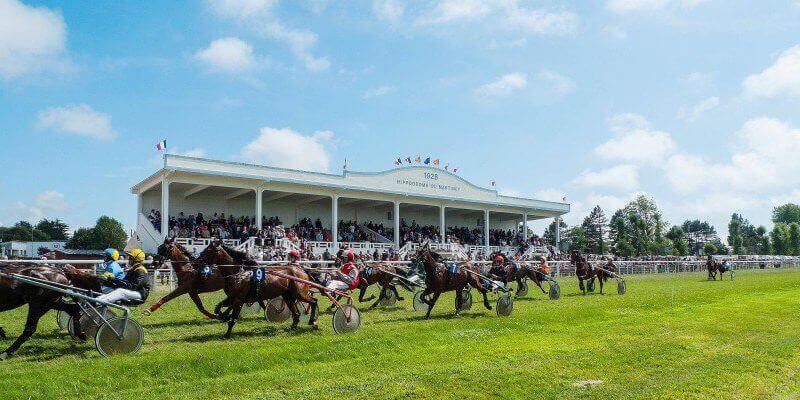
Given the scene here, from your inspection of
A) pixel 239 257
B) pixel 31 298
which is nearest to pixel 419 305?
pixel 239 257

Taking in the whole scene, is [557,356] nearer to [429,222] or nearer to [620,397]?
[620,397]

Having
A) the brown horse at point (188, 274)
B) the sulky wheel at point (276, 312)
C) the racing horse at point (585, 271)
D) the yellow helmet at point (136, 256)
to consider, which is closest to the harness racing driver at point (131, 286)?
the yellow helmet at point (136, 256)

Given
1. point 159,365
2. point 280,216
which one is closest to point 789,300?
point 159,365

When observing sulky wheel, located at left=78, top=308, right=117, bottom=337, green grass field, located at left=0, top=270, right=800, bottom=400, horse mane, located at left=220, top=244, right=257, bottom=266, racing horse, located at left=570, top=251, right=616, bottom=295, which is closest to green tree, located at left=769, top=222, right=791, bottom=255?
racing horse, located at left=570, top=251, right=616, bottom=295

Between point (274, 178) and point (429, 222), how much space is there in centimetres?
1805

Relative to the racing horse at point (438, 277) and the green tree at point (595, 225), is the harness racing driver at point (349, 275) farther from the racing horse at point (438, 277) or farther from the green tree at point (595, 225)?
the green tree at point (595, 225)

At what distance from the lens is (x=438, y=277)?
15203 mm

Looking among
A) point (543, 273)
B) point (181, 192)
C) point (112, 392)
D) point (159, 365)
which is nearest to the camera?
point (112, 392)

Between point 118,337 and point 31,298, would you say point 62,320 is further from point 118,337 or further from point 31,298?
point 118,337

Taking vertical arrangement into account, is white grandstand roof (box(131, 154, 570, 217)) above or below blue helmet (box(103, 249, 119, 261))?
above

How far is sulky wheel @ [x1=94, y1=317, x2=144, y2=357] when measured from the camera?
937cm

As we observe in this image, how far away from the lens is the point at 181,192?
1494 inches

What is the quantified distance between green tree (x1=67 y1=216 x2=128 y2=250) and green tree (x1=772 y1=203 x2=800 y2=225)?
139m

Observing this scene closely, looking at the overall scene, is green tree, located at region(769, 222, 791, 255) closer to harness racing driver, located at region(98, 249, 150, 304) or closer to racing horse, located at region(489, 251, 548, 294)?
racing horse, located at region(489, 251, 548, 294)
